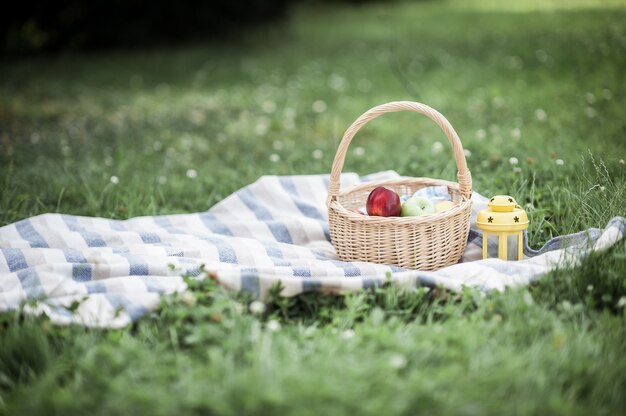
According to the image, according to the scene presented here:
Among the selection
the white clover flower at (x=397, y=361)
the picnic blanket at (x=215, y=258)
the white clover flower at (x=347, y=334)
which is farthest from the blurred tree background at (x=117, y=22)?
the white clover flower at (x=397, y=361)

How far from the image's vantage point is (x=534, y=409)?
1.72 meters

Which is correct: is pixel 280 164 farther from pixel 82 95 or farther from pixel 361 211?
pixel 82 95

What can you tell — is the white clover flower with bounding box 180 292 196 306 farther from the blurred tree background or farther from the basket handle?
the blurred tree background

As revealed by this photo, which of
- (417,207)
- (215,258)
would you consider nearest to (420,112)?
(417,207)

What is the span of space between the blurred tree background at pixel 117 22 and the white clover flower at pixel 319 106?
4825 mm

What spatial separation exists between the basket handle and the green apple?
0.18m

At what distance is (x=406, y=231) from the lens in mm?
2689

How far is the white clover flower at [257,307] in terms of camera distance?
2.21 meters

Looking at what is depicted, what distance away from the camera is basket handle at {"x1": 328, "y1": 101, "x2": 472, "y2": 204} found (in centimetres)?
278

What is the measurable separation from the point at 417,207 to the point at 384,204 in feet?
0.46

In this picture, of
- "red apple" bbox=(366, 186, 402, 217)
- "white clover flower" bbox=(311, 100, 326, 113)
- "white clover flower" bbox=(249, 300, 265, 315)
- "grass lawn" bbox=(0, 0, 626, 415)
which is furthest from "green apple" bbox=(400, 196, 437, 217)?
"white clover flower" bbox=(311, 100, 326, 113)

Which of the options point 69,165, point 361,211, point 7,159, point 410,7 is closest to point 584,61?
point 361,211

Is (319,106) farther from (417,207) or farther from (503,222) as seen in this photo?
(503,222)

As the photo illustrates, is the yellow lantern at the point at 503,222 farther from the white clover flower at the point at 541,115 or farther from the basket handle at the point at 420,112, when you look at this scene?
the white clover flower at the point at 541,115
